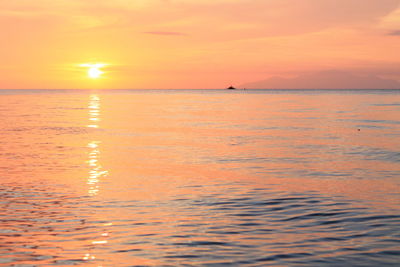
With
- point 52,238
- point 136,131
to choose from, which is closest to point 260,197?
point 52,238

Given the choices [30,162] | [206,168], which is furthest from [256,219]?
[30,162]

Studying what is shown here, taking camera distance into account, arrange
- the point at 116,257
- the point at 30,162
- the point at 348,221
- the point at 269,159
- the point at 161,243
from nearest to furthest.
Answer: the point at 116,257 → the point at 161,243 → the point at 348,221 → the point at 30,162 → the point at 269,159

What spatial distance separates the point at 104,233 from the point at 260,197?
754 cm

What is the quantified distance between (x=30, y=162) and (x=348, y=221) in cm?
1977

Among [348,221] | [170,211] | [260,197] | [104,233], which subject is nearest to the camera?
[104,233]

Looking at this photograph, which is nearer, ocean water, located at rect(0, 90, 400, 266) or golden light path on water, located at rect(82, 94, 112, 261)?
ocean water, located at rect(0, 90, 400, 266)

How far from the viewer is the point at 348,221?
1622 cm

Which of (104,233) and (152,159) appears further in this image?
(152,159)

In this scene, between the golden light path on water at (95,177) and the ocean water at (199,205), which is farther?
the golden light path on water at (95,177)

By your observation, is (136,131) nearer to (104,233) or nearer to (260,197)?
(260,197)

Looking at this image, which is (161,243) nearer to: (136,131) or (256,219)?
(256,219)

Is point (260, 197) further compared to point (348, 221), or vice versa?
point (260, 197)

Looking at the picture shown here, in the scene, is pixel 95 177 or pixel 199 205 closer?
pixel 199 205

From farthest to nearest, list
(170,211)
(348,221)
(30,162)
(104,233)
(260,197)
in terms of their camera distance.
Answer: (30,162), (260,197), (170,211), (348,221), (104,233)
